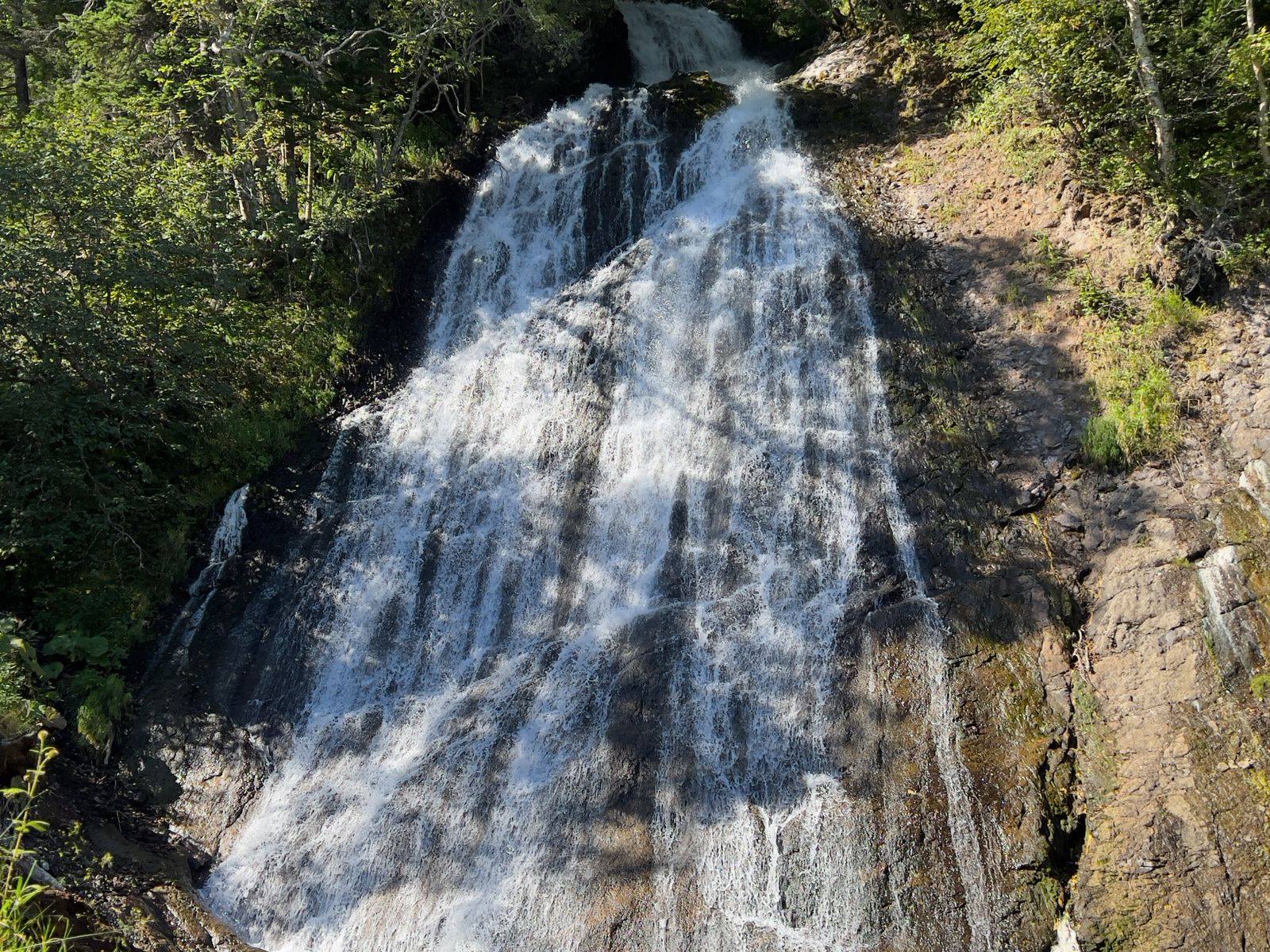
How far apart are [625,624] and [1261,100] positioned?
329 inches

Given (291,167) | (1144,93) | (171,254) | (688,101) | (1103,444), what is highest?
(291,167)

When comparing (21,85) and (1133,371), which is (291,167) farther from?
(1133,371)

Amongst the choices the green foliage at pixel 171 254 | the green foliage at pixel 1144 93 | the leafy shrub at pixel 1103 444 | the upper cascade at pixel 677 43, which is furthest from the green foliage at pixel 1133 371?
the upper cascade at pixel 677 43

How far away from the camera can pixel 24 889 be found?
3434 mm

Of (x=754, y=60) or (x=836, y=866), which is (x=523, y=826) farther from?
(x=754, y=60)

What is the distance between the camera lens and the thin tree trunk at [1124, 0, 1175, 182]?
889 centimetres

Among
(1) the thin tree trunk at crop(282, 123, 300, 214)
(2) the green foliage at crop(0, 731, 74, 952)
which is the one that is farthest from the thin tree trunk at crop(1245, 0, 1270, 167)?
(1) the thin tree trunk at crop(282, 123, 300, 214)

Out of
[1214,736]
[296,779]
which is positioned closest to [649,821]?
[296,779]

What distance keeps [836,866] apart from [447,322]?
9402mm

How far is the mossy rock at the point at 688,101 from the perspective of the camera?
48.6 feet

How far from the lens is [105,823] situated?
799cm

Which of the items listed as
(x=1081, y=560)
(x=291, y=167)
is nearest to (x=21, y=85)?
(x=291, y=167)

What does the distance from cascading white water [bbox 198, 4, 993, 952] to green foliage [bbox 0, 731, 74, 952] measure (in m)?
1.93

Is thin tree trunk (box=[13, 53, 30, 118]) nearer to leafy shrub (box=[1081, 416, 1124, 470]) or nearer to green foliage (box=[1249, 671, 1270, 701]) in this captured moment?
leafy shrub (box=[1081, 416, 1124, 470])
